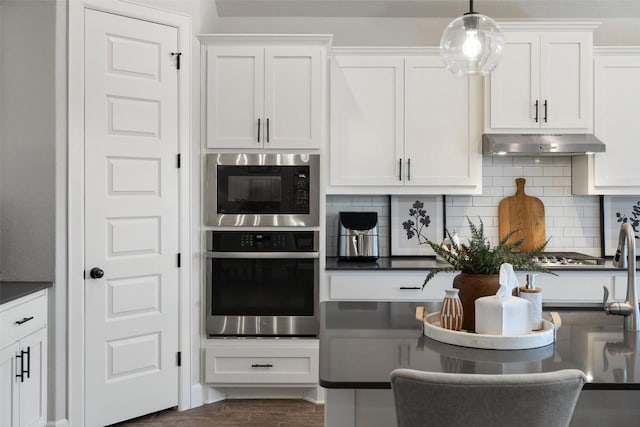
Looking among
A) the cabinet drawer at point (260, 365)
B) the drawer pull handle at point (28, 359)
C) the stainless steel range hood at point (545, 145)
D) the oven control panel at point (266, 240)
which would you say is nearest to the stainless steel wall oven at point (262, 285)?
the oven control panel at point (266, 240)

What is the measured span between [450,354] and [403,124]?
2361 mm

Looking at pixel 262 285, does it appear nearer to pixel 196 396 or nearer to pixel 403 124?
pixel 196 396

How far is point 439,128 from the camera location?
3686 mm

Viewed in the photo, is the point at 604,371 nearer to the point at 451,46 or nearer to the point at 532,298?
the point at 532,298

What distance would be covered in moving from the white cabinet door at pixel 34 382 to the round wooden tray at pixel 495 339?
2019 millimetres

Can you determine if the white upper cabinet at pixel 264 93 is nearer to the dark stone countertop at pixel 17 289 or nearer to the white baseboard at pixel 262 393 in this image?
the dark stone countertop at pixel 17 289

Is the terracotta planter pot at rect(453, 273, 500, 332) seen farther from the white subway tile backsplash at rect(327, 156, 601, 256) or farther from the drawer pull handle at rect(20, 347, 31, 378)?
the white subway tile backsplash at rect(327, 156, 601, 256)

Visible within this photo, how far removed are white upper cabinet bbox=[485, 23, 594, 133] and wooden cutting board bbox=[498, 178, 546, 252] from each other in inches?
22.1

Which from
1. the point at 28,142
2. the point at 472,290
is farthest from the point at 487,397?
the point at 28,142

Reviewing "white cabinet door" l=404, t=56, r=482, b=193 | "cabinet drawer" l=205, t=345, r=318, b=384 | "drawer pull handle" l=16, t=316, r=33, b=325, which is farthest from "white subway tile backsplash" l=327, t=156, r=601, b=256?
"drawer pull handle" l=16, t=316, r=33, b=325

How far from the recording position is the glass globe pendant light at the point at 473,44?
79.7 inches

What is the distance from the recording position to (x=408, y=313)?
6.94ft

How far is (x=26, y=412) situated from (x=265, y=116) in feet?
6.91


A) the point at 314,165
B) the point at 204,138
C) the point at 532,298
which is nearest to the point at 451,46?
the point at 532,298
